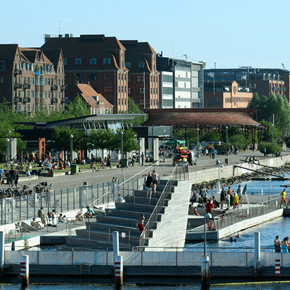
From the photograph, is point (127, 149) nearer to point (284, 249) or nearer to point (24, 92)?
point (24, 92)

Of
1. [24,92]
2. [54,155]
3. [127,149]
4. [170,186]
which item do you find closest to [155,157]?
[127,149]

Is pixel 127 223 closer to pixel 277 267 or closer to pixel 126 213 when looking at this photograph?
pixel 126 213

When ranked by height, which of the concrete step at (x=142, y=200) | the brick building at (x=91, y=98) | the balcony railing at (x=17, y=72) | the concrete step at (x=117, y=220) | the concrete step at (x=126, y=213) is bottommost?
the concrete step at (x=117, y=220)

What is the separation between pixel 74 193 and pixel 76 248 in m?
18.3

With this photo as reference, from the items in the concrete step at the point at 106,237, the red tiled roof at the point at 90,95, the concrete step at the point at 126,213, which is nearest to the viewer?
the concrete step at the point at 106,237

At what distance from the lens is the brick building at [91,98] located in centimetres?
18625

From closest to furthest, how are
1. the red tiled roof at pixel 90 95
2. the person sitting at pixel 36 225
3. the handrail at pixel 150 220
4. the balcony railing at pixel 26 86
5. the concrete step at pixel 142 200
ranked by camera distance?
the handrail at pixel 150 220 → the concrete step at pixel 142 200 → the person sitting at pixel 36 225 → the balcony railing at pixel 26 86 → the red tiled roof at pixel 90 95

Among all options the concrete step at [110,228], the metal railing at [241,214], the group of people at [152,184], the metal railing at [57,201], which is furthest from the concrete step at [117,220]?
the metal railing at [241,214]

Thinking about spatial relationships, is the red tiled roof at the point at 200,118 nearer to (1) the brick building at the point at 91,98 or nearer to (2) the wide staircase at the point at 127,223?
(1) the brick building at the point at 91,98

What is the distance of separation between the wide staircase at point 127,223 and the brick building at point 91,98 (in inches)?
5371

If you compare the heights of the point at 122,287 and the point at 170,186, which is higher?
the point at 170,186

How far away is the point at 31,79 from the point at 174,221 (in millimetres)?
119043

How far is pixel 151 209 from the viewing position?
4728 centimetres

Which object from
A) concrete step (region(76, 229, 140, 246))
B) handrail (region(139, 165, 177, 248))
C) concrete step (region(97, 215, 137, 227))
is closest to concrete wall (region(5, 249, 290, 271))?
handrail (region(139, 165, 177, 248))
